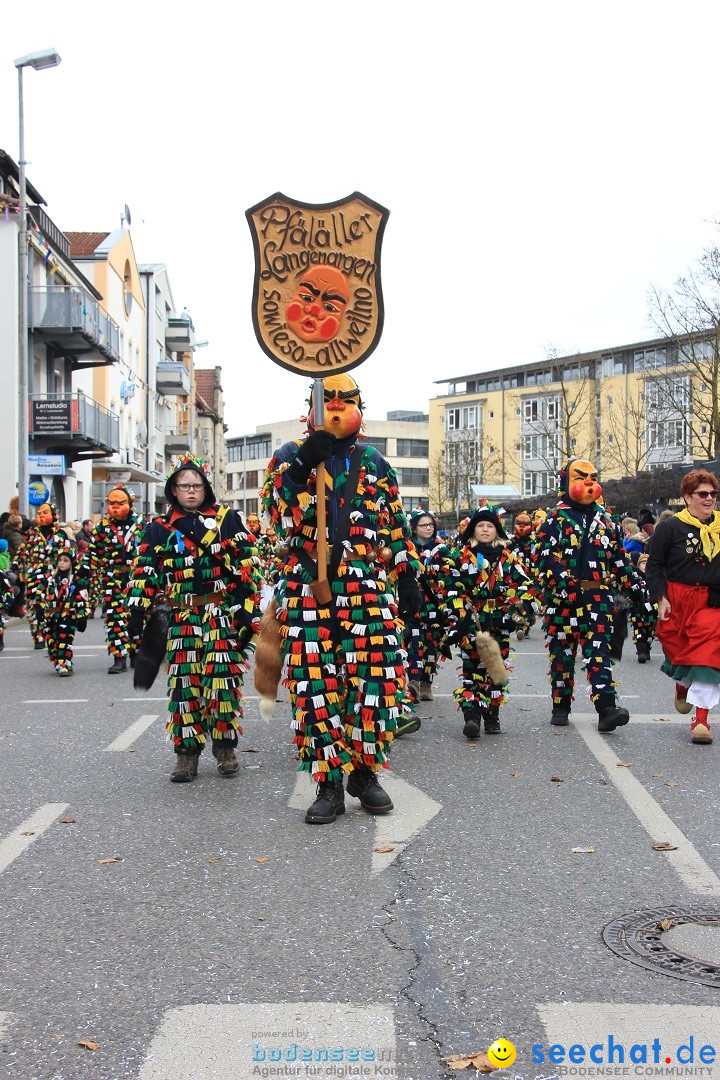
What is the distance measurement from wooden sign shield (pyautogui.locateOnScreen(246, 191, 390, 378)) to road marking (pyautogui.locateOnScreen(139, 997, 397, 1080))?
356 centimetres

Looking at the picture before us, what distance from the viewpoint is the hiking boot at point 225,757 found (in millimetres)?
7250

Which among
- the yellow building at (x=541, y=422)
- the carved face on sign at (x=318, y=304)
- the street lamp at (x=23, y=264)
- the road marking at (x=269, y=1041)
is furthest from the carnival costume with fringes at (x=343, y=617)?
the yellow building at (x=541, y=422)

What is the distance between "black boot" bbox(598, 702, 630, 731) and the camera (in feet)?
28.1

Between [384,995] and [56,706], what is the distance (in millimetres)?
7307

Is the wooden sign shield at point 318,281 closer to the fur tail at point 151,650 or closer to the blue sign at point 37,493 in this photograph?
the fur tail at point 151,650

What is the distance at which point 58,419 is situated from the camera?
111 feet

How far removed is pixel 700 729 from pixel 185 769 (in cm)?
361

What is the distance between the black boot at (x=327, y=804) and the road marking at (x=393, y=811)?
171 mm

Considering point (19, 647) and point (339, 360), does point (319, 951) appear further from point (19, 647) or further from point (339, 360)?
point (19, 647)

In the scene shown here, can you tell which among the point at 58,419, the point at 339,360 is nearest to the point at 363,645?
the point at 339,360

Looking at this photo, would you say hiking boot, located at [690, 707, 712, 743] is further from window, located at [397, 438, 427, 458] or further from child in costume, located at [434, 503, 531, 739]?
window, located at [397, 438, 427, 458]

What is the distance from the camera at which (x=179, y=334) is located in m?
72.3

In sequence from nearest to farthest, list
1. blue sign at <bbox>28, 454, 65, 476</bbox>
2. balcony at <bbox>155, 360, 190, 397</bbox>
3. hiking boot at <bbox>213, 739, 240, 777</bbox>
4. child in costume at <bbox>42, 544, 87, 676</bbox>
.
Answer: hiking boot at <bbox>213, 739, 240, 777</bbox>
child in costume at <bbox>42, 544, 87, 676</bbox>
blue sign at <bbox>28, 454, 65, 476</bbox>
balcony at <bbox>155, 360, 190, 397</bbox>

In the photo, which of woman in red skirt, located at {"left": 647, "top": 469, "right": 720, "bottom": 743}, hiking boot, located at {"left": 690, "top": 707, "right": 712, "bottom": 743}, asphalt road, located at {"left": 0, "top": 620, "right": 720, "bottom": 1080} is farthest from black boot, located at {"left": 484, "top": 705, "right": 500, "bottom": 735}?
hiking boot, located at {"left": 690, "top": 707, "right": 712, "bottom": 743}
